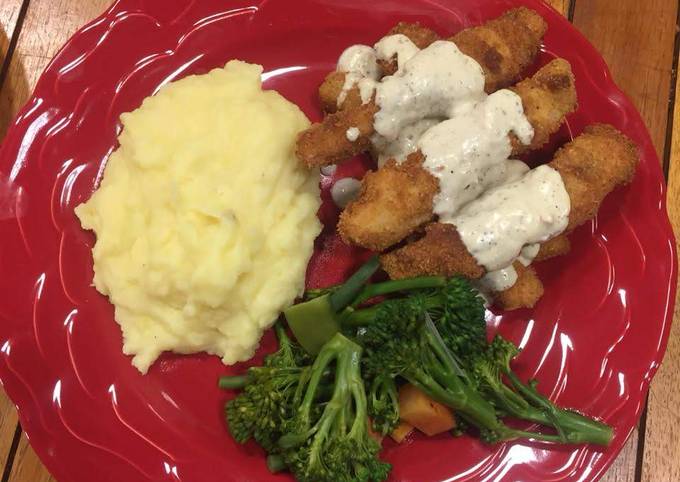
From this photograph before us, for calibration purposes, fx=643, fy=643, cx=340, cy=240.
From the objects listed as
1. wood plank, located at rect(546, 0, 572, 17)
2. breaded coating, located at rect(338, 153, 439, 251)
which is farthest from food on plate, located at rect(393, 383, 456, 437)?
wood plank, located at rect(546, 0, 572, 17)

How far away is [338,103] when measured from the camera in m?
3.17

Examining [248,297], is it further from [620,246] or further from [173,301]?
[620,246]

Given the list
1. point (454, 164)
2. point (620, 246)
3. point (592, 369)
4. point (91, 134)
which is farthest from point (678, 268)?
point (91, 134)

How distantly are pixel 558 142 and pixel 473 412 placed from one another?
1.48 m

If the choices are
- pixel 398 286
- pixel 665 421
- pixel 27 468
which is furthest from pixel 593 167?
pixel 27 468

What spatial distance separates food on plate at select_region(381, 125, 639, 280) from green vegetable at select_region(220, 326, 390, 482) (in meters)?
0.51

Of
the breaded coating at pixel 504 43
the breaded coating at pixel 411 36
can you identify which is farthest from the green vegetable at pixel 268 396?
the breaded coating at pixel 504 43

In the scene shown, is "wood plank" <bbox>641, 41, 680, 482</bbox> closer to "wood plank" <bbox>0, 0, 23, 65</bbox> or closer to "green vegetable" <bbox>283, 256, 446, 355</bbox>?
"green vegetable" <bbox>283, 256, 446, 355</bbox>

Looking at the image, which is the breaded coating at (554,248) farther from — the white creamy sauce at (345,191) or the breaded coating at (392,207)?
the white creamy sauce at (345,191)

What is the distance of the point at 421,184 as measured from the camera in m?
2.89

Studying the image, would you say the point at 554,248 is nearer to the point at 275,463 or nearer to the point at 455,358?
the point at 455,358

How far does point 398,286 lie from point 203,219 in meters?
0.91

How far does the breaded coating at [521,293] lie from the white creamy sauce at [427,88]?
85 centimetres

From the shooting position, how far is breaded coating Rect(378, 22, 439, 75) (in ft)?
10.3
